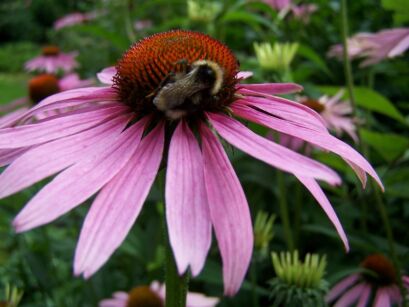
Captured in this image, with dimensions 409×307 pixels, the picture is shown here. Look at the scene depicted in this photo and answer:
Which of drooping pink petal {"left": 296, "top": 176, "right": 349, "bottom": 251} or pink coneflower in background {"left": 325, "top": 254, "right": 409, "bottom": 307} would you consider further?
pink coneflower in background {"left": 325, "top": 254, "right": 409, "bottom": 307}

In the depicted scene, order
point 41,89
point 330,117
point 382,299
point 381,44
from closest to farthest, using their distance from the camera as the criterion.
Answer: point 382,299, point 381,44, point 330,117, point 41,89

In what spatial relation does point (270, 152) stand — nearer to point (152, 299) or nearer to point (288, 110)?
point (288, 110)

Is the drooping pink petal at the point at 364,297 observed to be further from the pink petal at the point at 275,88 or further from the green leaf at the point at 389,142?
the pink petal at the point at 275,88

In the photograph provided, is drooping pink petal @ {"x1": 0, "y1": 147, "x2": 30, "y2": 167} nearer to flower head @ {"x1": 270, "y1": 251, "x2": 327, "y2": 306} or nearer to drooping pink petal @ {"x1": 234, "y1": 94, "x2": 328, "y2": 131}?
drooping pink petal @ {"x1": 234, "y1": 94, "x2": 328, "y2": 131}

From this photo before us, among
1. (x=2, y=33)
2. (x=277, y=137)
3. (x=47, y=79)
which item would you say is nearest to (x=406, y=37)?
(x=277, y=137)

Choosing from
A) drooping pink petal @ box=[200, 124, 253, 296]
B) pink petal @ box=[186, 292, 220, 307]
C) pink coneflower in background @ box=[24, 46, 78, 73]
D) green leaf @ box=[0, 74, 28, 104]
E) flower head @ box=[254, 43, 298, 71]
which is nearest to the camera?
drooping pink petal @ box=[200, 124, 253, 296]

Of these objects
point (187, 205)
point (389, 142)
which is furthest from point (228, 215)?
point (389, 142)

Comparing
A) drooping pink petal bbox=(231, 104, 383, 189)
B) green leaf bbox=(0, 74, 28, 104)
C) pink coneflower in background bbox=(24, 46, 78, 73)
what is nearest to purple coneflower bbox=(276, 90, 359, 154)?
drooping pink petal bbox=(231, 104, 383, 189)

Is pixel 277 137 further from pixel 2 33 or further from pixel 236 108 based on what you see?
pixel 2 33
